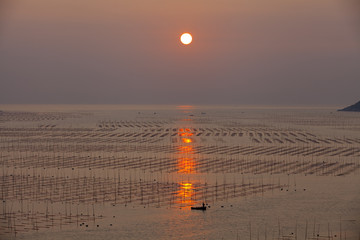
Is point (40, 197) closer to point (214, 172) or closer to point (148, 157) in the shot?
point (214, 172)

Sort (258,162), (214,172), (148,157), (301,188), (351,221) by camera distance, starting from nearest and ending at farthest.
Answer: (351,221)
(301,188)
(214,172)
(258,162)
(148,157)

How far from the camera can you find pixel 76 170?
4572cm

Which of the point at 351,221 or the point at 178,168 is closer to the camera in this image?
the point at 351,221

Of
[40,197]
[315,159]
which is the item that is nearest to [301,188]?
[315,159]

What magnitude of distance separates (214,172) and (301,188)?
29.1ft

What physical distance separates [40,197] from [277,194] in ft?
55.0

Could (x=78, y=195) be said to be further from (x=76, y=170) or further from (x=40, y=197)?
(x=76, y=170)

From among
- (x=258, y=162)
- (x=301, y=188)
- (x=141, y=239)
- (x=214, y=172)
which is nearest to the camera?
(x=141, y=239)

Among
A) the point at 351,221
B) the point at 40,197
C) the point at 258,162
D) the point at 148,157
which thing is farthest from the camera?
the point at 148,157

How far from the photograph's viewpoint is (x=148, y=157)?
179 feet

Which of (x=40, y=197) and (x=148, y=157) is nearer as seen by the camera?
(x=40, y=197)

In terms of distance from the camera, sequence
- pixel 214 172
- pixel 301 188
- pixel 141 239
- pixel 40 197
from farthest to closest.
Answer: pixel 214 172
pixel 301 188
pixel 40 197
pixel 141 239

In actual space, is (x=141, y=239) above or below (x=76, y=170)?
below

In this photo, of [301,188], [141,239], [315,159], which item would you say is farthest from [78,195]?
[315,159]
